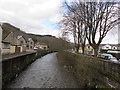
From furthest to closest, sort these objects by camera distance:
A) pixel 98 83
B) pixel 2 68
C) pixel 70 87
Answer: pixel 70 87 < pixel 2 68 < pixel 98 83

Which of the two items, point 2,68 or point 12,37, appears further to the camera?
point 12,37

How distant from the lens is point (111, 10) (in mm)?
9266

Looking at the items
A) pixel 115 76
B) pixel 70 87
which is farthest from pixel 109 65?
pixel 70 87

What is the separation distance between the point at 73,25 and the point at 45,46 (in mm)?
55561

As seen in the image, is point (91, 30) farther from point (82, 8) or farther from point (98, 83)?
point (98, 83)

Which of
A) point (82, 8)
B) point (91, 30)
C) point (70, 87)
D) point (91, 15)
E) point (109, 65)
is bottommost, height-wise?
point (70, 87)

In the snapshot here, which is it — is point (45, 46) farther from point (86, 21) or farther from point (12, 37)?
point (86, 21)

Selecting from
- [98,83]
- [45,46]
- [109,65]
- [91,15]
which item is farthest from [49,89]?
[45,46]

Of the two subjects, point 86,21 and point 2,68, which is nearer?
point 2,68

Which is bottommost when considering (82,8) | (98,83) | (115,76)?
(98,83)

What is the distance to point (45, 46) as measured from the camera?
69625 mm

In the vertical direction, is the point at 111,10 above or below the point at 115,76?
above

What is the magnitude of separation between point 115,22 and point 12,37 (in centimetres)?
3641

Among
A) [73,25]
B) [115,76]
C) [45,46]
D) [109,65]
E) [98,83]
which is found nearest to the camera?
[115,76]
